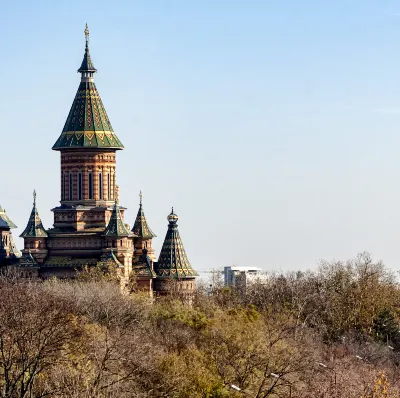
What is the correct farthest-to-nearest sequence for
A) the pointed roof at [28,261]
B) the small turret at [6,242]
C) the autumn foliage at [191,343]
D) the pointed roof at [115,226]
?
the small turret at [6,242] → the pointed roof at [28,261] → the pointed roof at [115,226] → the autumn foliage at [191,343]

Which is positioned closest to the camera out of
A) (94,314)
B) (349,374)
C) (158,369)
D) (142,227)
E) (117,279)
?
(158,369)

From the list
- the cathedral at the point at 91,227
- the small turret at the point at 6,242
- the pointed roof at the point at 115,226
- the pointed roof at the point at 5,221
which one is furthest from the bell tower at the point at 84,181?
the pointed roof at the point at 5,221

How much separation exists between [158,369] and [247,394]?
137 inches

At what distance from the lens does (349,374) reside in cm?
6731

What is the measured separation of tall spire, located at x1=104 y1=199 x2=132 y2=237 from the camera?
92375mm

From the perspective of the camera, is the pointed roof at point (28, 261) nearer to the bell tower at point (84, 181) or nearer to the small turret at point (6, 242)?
the bell tower at point (84, 181)

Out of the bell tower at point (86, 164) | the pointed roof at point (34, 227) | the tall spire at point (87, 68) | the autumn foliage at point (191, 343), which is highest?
the tall spire at point (87, 68)

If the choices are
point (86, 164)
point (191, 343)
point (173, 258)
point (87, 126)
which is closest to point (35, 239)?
point (86, 164)

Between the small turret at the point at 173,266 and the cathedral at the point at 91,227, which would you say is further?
the small turret at the point at 173,266

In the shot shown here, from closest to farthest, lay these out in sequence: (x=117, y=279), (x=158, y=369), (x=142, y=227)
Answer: (x=158, y=369) → (x=117, y=279) → (x=142, y=227)

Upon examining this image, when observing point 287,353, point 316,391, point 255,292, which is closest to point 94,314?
point 287,353

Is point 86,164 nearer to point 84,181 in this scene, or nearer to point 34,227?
point 84,181

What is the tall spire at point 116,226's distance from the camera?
92.4 m

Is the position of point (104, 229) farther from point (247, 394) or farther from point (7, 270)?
point (247, 394)
